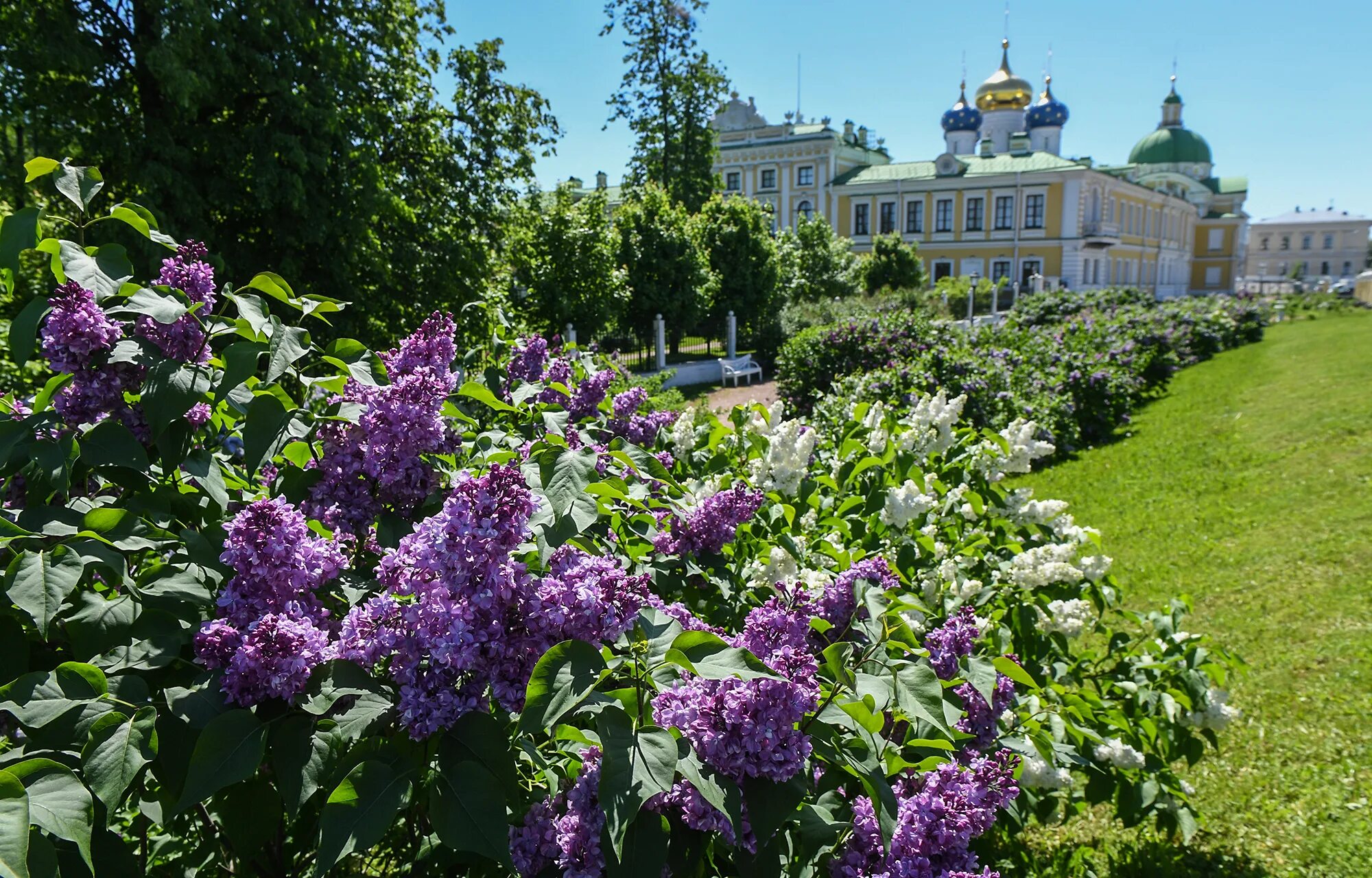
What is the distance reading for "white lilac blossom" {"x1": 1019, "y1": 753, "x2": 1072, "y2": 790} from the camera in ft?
8.35

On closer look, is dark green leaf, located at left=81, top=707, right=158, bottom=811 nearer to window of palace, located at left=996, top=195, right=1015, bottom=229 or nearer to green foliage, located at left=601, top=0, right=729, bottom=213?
green foliage, located at left=601, top=0, right=729, bottom=213

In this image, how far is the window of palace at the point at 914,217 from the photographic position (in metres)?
53.1

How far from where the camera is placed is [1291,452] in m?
9.84

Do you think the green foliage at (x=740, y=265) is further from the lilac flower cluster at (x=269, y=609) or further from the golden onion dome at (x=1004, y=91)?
the golden onion dome at (x=1004, y=91)

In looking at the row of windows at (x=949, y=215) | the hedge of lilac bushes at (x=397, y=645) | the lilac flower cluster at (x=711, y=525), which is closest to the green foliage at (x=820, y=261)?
the row of windows at (x=949, y=215)

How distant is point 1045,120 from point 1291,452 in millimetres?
59466

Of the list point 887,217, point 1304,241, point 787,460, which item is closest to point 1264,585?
point 787,460

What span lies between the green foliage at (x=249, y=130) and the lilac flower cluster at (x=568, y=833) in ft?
23.6

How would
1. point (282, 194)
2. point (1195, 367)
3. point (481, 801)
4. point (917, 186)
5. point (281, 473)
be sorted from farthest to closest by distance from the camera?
1. point (917, 186)
2. point (1195, 367)
3. point (282, 194)
4. point (281, 473)
5. point (481, 801)

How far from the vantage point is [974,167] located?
52.1 m

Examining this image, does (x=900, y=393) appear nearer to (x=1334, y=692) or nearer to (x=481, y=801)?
(x=1334, y=692)

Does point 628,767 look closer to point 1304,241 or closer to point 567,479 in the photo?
point 567,479

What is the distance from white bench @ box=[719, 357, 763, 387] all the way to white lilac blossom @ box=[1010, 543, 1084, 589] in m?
16.2

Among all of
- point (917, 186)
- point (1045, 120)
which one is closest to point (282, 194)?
point (917, 186)
